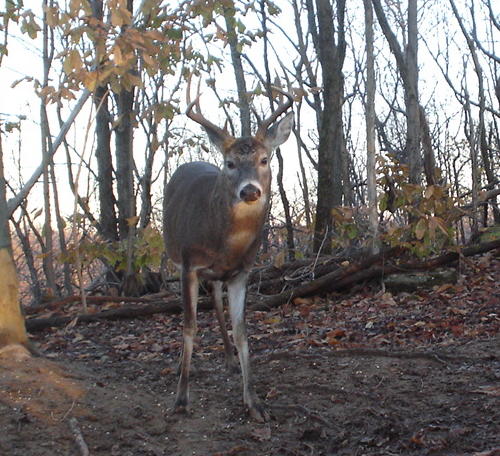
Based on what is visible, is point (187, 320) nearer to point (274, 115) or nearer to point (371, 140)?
point (274, 115)

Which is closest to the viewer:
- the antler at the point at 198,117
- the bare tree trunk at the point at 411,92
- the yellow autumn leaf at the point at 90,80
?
the yellow autumn leaf at the point at 90,80

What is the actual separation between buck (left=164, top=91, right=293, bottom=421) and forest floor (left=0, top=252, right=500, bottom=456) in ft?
0.94

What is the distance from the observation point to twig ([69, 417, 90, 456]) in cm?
381

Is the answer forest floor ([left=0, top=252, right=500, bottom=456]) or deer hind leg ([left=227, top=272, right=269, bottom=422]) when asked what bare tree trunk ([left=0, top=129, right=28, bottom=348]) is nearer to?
forest floor ([left=0, top=252, right=500, bottom=456])

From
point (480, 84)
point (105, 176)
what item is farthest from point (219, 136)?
point (480, 84)

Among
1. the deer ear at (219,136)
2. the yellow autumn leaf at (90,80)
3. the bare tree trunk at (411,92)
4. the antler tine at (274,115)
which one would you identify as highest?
the bare tree trunk at (411,92)

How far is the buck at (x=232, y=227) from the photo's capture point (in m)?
4.64

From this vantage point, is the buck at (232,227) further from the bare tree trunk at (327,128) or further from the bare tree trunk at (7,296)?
the bare tree trunk at (327,128)

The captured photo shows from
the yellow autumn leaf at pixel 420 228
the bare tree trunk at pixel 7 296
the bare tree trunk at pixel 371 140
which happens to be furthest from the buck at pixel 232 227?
the bare tree trunk at pixel 371 140

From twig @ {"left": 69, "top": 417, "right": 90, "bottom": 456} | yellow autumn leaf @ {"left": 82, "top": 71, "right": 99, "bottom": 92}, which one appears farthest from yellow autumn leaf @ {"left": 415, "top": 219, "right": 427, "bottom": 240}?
twig @ {"left": 69, "top": 417, "right": 90, "bottom": 456}

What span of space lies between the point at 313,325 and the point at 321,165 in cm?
356

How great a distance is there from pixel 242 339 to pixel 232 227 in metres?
0.72

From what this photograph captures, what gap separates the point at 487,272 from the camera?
324 inches

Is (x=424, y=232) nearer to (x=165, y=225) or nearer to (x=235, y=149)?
(x=165, y=225)
